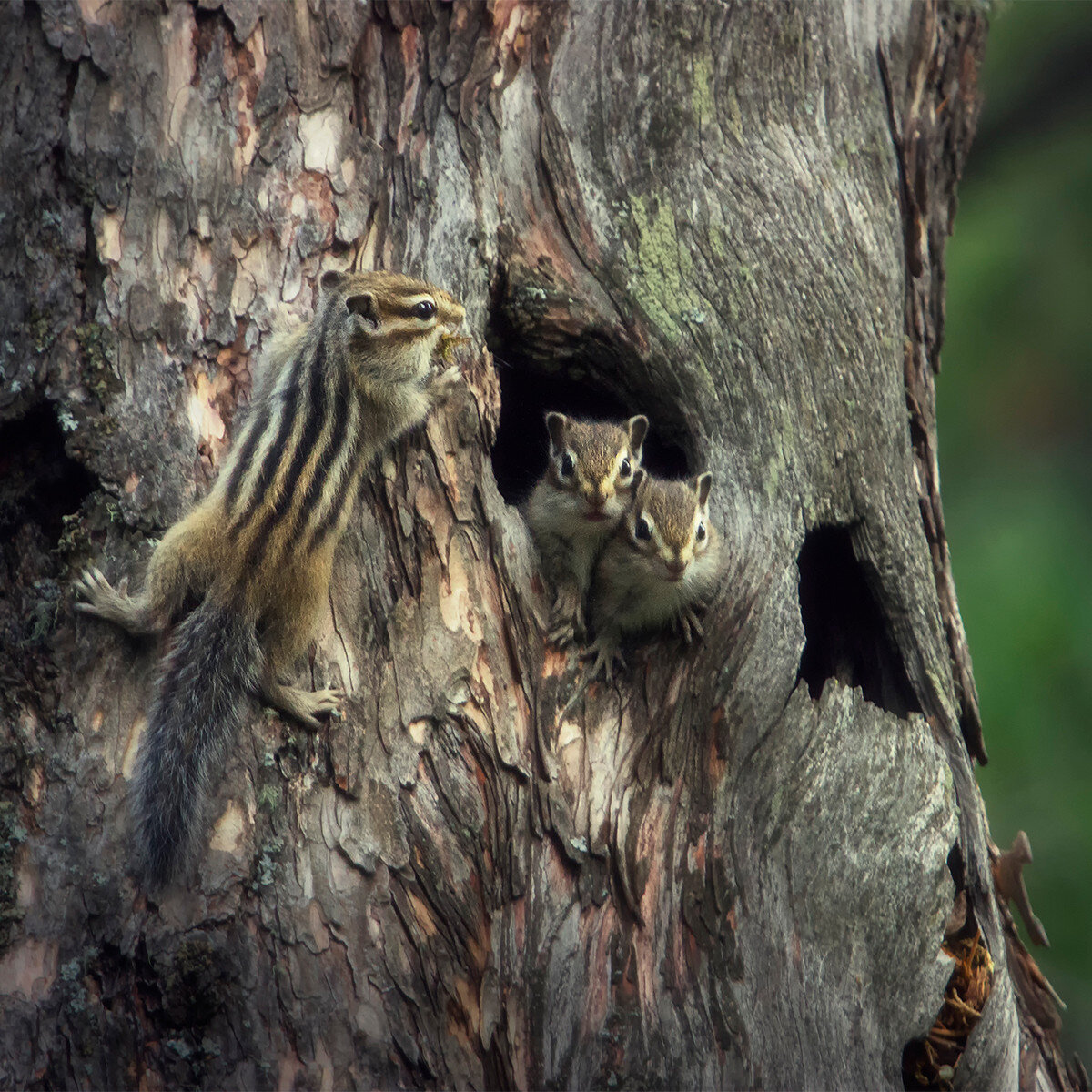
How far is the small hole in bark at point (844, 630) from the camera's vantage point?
457 centimetres

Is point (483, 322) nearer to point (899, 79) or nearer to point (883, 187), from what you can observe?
point (883, 187)

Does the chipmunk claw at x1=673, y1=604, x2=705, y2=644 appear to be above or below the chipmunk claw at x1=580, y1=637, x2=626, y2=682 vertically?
above

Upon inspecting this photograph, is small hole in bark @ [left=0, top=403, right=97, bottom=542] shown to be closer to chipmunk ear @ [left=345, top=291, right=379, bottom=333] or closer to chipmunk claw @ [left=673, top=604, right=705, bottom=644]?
chipmunk ear @ [left=345, top=291, right=379, bottom=333]

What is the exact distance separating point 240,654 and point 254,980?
857 millimetres

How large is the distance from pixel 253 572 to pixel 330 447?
45 cm

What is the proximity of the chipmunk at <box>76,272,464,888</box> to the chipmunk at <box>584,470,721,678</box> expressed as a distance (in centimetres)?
102

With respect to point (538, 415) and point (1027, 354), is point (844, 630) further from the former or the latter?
point (1027, 354)

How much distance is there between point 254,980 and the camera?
3.26 metres

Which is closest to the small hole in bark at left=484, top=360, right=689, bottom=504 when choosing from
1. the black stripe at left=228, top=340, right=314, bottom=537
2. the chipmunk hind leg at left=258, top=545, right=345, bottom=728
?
the black stripe at left=228, top=340, right=314, bottom=537

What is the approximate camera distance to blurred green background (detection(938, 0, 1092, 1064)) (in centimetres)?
778

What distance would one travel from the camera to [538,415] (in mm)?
5758

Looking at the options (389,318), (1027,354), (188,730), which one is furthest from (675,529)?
(1027,354)

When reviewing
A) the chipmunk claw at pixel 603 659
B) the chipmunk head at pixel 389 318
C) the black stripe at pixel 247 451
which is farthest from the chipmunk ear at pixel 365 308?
the chipmunk claw at pixel 603 659

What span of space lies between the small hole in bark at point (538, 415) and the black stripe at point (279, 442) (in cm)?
93
